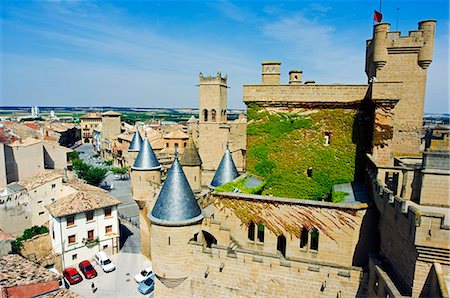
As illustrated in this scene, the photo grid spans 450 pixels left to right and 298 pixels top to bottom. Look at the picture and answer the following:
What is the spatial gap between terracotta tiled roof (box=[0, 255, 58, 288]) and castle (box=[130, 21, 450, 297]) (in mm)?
6286

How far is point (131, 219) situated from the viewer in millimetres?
39438

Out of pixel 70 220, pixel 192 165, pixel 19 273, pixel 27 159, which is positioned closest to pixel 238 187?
pixel 192 165

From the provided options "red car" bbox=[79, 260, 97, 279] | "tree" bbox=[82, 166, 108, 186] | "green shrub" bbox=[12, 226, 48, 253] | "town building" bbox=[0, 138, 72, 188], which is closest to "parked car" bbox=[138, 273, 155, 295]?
"red car" bbox=[79, 260, 97, 279]

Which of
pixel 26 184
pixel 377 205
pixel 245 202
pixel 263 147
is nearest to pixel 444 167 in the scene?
pixel 377 205

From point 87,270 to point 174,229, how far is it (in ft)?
58.5

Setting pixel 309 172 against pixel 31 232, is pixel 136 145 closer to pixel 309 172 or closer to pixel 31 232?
pixel 31 232

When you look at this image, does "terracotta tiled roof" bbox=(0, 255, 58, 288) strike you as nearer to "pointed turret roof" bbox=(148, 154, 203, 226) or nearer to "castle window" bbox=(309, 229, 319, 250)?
"pointed turret roof" bbox=(148, 154, 203, 226)

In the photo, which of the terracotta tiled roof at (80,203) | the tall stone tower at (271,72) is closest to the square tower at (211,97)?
the terracotta tiled roof at (80,203)

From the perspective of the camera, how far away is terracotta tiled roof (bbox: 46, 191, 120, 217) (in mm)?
27797

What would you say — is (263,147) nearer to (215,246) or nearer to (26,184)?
(215,246)

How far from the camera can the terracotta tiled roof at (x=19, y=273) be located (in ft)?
49.5

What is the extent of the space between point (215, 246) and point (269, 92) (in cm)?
1082

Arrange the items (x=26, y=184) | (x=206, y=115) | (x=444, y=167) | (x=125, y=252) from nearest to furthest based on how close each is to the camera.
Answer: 1. (x=444, y=167)
2. (x=125, y=252)
3. (x=26, y=184)
4. (x=206, y=115)

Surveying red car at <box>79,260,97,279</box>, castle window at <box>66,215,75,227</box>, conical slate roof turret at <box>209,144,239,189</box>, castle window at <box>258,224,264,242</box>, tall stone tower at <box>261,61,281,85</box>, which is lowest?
red car at <box>79,260,97,279</box>
